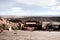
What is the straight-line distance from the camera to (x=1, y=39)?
10.0 feet

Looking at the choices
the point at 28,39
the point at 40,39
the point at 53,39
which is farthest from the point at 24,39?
the point at 53,39

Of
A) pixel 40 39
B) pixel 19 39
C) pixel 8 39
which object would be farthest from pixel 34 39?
pixel 8 39

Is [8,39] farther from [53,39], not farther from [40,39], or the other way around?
[53,39]

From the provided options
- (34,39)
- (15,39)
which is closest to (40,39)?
(34,39)

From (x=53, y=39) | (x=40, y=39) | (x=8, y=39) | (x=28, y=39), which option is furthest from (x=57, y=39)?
(x=8, y=39)

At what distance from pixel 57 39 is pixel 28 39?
0.63 m

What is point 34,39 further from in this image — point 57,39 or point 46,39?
point 57,39

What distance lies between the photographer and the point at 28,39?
9.67 ft

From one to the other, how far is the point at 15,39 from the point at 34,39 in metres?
0.42

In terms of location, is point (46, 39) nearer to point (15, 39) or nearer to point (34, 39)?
point (34, 39)

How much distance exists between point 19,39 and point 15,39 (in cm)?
9

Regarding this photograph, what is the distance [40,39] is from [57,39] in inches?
14.6

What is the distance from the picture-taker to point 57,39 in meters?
2.97

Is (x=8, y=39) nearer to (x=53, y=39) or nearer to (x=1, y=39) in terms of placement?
(x=1, y=39)
